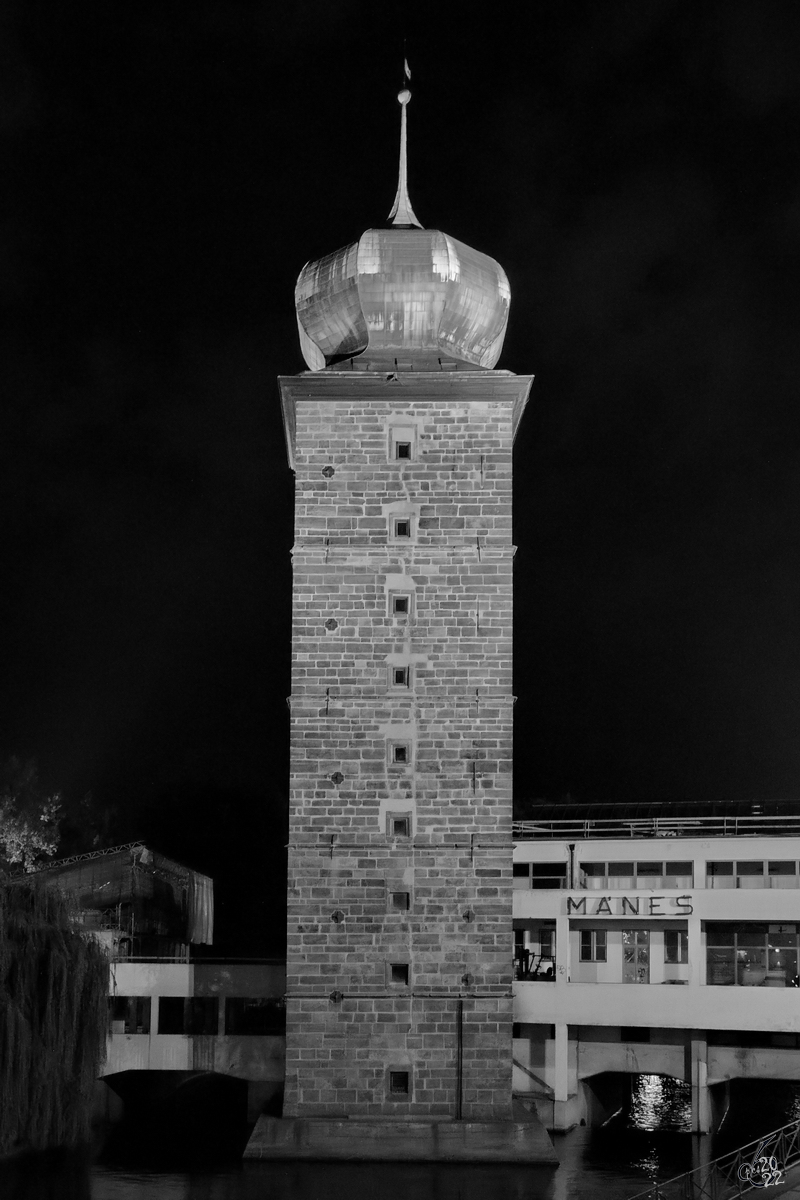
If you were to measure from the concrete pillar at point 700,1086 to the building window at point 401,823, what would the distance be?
→ 9307mm

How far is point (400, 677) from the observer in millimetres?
31734

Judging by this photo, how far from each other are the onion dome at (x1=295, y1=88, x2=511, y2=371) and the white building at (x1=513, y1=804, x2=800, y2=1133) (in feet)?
42.6

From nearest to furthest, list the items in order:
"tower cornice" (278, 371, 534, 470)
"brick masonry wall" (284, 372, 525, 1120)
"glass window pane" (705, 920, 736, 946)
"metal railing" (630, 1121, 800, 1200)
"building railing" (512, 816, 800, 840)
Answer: "metal railing" (630, 1121, 800, 1200)
"brick masonry wall" (284, 372, 525, 1120)
"tower cornice" (278, 371, 534, 470)
"glass window pane" (705, 920, 736, 946)
"building railing" (512, 816, 800, 840)

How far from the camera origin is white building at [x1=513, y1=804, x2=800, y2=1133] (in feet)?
112

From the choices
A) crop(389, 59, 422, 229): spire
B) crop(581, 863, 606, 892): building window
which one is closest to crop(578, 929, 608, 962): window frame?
crop(581, 863, 606, 892): building window

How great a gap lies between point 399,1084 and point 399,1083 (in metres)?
0.02

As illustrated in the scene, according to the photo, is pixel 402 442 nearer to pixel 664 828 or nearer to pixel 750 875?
pixel 750 875

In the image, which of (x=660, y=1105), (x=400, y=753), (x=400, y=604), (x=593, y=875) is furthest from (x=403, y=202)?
(x=660, y=1105)

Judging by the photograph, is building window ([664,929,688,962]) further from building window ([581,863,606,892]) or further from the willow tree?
the willow tree

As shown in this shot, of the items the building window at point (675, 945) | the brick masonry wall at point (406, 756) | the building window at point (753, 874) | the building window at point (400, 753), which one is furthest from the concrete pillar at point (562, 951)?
the building window at point (400, 753)

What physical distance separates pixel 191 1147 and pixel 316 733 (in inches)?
382

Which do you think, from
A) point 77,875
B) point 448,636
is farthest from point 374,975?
point 77,875

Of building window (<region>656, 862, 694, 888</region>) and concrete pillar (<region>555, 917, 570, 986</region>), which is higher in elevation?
building window (<region>656, 862, 694, 888</region>)

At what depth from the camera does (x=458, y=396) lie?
108 ft
